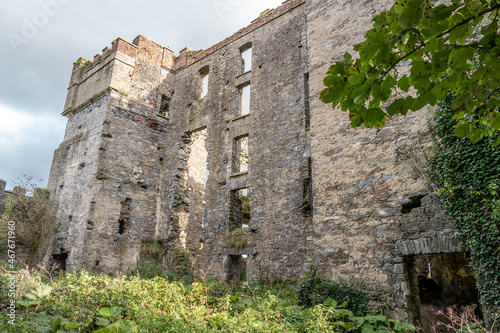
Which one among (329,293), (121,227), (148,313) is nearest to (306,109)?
A: (329,293)

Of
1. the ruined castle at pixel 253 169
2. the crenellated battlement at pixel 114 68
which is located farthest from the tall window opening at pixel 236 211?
the crenellated battlement at pixel 114 68

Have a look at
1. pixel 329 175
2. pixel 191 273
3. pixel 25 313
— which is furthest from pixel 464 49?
pixel 191 273

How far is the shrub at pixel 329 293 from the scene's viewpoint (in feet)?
18.3

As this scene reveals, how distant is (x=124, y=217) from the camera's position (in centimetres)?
1386

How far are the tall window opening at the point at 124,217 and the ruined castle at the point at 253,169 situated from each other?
0.19 ft

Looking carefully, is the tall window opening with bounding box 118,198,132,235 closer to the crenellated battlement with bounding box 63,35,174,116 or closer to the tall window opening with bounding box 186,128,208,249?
Result: the tall window opening with bounding box 186,128,208,249

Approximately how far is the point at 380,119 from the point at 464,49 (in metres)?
0.77

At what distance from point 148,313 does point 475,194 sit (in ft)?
17.8

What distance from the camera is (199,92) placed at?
50.7 ft

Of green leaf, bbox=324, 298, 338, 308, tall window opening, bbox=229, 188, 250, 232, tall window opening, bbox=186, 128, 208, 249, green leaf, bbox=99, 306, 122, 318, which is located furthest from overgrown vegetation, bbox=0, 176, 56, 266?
green leaf, bbox=324, 298, 338, 308

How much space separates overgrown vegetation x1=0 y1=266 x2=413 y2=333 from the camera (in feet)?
14.8

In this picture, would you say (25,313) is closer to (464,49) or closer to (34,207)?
(464,49)

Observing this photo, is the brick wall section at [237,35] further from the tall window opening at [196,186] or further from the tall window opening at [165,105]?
the tall window opening at [196,186]

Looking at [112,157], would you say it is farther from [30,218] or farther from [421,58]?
[421,58]
